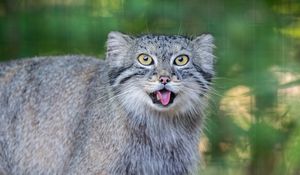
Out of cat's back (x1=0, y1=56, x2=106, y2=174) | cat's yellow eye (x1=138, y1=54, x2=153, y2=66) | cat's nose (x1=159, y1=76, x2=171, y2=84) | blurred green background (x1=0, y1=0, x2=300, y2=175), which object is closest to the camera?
blurred green background (x1=0, y1=0, x2=300, y2=175)

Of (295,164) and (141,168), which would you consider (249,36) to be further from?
(295,164)

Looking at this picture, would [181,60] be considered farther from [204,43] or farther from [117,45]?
[117,45]

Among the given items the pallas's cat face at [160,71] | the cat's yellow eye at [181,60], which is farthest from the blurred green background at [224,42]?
the cat's yellow eye at [181,60]

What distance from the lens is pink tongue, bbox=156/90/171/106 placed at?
4.80 m

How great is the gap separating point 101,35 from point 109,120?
0.77 meters

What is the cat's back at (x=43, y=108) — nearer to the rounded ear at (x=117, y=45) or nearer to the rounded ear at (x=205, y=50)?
the rounded ear at (x=117, y=45)

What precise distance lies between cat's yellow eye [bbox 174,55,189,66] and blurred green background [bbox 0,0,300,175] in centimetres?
27

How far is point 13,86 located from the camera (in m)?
5.88

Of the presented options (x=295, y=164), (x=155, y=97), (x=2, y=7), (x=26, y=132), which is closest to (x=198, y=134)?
(x=155, y=97)

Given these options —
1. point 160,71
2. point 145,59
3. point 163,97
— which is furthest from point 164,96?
point 145,59

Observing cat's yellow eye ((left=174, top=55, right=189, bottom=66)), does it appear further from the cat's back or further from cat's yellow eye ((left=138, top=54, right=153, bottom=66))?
the cat's back

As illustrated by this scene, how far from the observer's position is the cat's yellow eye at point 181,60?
5.00m

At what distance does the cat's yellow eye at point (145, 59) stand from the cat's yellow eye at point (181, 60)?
164mm

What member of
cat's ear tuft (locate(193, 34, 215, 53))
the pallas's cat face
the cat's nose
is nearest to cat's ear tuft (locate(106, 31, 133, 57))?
the pallas's cat face
